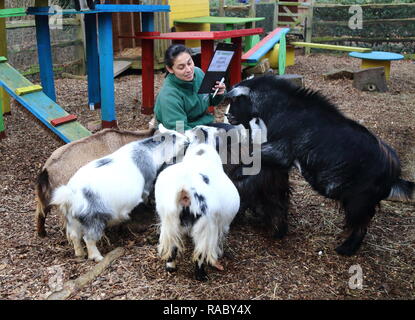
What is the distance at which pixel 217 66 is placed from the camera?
3.49m

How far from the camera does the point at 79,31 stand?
9.10 metres

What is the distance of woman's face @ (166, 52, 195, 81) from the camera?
3.43 metres

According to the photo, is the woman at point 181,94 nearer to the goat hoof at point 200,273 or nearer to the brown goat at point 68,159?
the brown goat at point 68,159

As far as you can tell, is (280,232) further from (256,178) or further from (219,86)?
(219,86)

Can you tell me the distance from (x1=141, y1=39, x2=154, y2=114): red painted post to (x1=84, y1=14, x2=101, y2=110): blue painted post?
2.24 feet

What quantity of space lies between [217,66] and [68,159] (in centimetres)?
131

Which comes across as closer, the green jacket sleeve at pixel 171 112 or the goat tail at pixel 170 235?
the goat tail at pixel 170 235

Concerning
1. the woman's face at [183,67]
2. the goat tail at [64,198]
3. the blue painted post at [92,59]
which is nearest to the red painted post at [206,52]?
the blue painted post at [92,59]

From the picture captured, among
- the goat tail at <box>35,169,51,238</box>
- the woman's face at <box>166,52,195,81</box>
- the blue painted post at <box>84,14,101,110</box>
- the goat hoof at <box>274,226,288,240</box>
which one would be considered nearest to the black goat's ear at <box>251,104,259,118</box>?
the woman's face at <box>166,52,195,81</box>

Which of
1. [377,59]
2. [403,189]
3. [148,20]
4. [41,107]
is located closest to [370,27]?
[377,59]

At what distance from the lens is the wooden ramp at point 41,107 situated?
4.12 m
